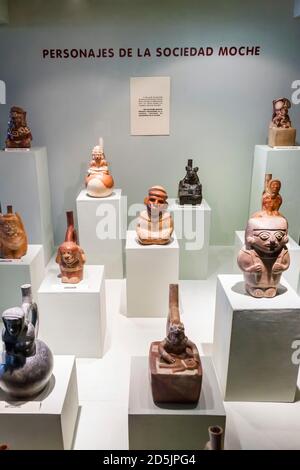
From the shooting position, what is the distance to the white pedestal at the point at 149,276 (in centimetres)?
357

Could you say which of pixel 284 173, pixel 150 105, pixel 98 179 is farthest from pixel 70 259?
pixel 284 173

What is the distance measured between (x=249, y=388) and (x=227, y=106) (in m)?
3.08

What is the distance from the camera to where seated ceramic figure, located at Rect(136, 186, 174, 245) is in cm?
359

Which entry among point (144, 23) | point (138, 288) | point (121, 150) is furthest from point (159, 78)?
point (138, 288)

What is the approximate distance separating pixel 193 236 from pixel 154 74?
1.78m

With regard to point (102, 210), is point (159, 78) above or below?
above

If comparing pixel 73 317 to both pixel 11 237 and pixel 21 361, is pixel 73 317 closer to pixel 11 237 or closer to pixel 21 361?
pixel 11 237

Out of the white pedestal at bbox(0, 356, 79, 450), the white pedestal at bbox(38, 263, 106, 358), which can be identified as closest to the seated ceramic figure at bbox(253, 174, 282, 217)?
the white pedestal at bbox(38, 263, 106, 358)

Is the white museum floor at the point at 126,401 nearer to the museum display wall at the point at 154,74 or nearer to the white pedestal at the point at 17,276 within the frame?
the white pedestal at the point at 17,276

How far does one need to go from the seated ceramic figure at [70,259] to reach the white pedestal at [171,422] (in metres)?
1.12
